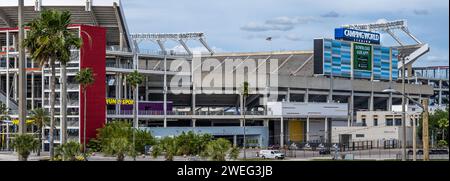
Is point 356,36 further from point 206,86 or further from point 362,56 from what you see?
point 206,86

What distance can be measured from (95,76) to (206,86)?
1353 inches

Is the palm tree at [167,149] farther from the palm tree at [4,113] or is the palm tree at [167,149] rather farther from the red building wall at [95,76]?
the palm tree at [4,113]

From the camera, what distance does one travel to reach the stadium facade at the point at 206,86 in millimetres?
136125

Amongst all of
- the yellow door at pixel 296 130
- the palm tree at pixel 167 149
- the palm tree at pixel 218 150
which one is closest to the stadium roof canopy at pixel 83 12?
the yellow door at pixel 296 130

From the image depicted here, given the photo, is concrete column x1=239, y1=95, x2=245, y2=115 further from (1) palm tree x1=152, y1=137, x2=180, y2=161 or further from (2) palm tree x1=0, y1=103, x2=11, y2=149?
(1) palm tree x1=152, y1=137, x2=180, y2=161

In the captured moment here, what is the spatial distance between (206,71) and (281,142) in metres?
25.3

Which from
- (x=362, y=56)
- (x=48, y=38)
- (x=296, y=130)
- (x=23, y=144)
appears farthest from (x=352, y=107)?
(x=23, y=144)

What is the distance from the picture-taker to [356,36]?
17750 cm

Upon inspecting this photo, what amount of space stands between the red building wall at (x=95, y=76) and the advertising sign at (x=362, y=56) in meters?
66.8

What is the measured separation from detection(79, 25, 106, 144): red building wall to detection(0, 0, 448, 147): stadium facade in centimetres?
19
